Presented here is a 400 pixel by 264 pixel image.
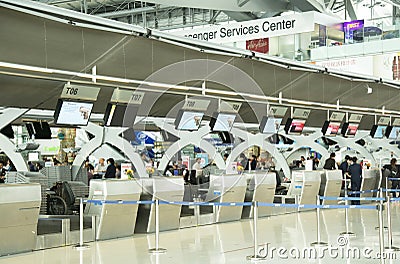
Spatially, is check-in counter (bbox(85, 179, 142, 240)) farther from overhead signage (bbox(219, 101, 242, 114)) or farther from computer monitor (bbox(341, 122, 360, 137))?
computer monitor (bbox(341, 122, 360, 137))

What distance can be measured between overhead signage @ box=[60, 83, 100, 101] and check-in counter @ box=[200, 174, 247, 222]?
11.7 feet

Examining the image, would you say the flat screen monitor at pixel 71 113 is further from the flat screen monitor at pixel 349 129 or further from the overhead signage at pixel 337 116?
the flat screen monitor at pixel 349 129

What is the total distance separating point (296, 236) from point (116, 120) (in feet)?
14.0

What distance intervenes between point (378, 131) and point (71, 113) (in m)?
14.6

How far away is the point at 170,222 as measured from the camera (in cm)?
1309

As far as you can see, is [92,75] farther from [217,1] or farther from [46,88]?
[217,1]

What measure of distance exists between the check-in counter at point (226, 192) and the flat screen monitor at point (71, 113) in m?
3.59

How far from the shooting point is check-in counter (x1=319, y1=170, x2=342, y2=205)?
1800 cm

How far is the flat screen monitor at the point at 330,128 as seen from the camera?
1992cm

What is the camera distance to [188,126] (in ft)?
49.0

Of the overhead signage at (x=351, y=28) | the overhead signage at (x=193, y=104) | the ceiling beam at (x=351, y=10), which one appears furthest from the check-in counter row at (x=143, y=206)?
the ceiling beam at (x=351, y=10)

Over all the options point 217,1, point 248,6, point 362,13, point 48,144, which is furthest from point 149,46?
point 362,13

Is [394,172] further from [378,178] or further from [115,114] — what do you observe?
[115,114]

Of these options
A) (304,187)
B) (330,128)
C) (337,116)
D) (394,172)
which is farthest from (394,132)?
(304,187)
